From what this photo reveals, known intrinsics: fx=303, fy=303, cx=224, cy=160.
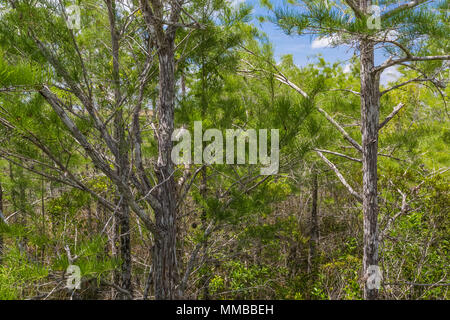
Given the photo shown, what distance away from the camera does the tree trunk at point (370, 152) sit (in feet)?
8.64

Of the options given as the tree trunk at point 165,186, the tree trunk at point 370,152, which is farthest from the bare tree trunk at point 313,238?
the tree trunk at point 165,186

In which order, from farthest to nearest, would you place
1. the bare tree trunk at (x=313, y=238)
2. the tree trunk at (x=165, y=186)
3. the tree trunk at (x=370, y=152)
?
the bare tree trunk at (x=313, y=238), the tree trunk at (x=370, y=152), the tree trunk at (x=165, y=186)

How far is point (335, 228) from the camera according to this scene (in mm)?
7410

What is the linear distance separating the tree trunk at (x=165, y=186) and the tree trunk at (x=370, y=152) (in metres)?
1.66

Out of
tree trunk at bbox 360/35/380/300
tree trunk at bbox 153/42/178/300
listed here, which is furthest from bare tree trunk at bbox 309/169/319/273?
tree trunk at bbox 153/42/178/300

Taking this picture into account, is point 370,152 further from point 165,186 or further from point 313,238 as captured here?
point 313,238

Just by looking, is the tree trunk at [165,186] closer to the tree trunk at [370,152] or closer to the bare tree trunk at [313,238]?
the tree trunk at [370,152]

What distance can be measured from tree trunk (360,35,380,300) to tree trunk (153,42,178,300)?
5.45 ft

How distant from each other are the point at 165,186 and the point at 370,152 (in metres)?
1.79

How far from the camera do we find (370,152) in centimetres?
267

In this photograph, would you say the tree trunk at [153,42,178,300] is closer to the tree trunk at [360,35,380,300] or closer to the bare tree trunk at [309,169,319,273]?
the tree trunk at [360,35,380,300]

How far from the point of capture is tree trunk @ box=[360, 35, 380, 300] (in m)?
2.63
